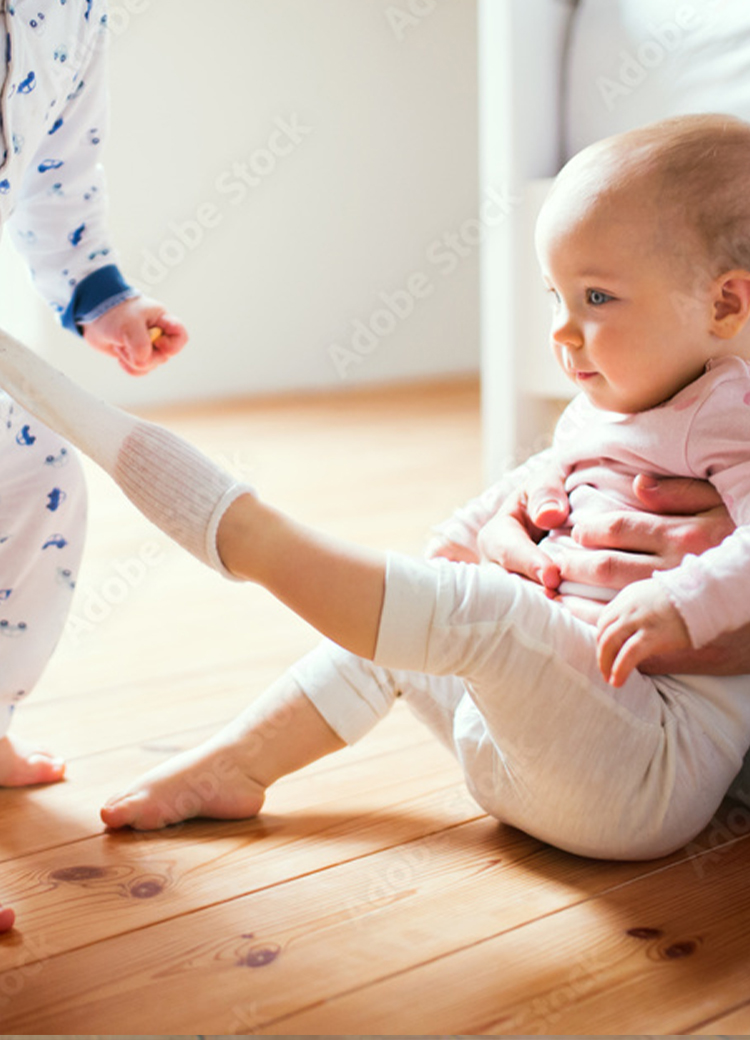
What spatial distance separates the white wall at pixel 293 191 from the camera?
9.77ft

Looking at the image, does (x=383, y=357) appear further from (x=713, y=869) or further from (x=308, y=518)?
(x=713, y=869)

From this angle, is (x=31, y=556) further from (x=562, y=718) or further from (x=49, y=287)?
(x=562, y=718)

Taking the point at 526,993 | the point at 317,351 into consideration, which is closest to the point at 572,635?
the point at 526,993

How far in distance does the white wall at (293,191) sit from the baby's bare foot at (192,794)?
209 centimetres

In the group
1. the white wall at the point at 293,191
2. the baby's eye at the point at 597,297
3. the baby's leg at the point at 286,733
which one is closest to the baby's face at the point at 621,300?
the baby's eye at the point at 597,297

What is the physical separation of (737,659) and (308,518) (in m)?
1.17

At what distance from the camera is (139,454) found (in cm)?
76

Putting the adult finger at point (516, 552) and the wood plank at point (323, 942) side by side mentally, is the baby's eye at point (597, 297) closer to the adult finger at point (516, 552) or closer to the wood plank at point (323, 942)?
the adult finger at point (516, 552)

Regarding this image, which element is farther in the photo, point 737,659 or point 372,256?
point 372,256

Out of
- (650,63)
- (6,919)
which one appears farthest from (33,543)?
(650,63)

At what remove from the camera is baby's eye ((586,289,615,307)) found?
844 mm

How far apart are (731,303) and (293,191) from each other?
255 centimetres

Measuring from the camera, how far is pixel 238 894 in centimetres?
81

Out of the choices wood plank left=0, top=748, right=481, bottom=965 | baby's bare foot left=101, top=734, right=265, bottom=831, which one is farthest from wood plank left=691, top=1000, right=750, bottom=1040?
baby's bare foot left=101, top=734, right=265, bottom=831
